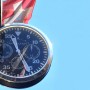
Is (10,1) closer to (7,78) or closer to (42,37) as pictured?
(42,37)

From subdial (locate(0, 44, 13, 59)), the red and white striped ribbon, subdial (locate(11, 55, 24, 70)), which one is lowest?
subdial (locate(11, 55, 24, 70))

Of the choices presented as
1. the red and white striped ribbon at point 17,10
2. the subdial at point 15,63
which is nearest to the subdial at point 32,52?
the subdial at point 15,63

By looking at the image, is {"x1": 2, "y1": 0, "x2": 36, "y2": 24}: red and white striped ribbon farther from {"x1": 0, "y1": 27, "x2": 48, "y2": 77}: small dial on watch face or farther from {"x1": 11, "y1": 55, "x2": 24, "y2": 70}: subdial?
{"x1": 11, "y1": 55, "x2": 24, "y2": 70}: subdial

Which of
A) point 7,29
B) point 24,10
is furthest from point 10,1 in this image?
point 7,29

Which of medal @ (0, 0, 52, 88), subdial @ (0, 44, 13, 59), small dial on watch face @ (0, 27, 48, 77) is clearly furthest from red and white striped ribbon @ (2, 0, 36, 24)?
subdial @ (0, 44, 13, 59)

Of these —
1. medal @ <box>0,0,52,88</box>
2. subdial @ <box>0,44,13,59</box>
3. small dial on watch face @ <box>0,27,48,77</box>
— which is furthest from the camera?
subdial @ <box>0,44,13,59</box>

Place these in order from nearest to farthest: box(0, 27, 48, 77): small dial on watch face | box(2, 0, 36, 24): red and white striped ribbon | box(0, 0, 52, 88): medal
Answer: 1. box(0, 0, 52, 88): medal
2. box(0, 27, 48, 77): small dial on watch face
3. box(2, 0, 36, 24): red and white striped ribbon

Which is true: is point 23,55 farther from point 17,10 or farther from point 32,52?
point 17,10

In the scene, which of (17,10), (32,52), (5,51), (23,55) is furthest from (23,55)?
(17,10)
